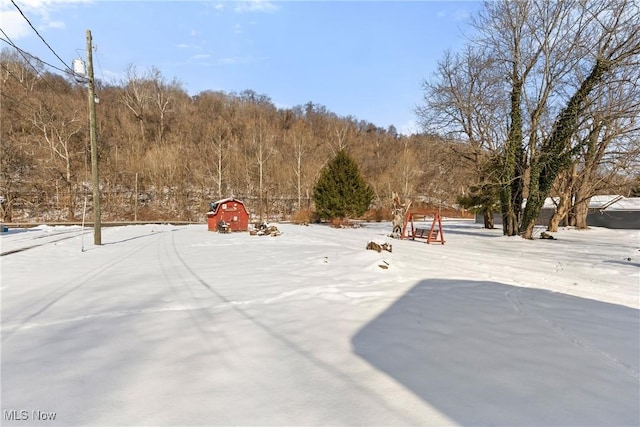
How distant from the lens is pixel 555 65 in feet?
50.3

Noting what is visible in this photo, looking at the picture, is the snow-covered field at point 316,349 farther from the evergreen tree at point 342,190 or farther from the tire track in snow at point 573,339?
the evergreen tree at point 342,190

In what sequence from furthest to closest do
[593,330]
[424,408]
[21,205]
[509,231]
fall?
[21,205]
[509,231]
[593,330]
[424,408]

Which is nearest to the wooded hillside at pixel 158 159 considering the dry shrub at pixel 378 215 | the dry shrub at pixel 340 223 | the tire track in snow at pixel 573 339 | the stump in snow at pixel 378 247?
the dry shrub at pixel 378 215

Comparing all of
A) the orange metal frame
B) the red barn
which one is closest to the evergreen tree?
the red barn

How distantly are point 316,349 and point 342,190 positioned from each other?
71.5 ft

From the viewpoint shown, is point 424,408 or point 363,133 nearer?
point 424,408

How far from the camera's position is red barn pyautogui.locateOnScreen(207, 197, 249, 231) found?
18656 mm

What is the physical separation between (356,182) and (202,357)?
22675 millimetres

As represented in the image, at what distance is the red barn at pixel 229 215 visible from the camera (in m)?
18.7

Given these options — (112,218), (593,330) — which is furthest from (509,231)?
(112,218)

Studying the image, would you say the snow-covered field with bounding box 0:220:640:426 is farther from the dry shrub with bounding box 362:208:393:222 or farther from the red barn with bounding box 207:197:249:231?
the dry shrub with bounding box 362:208:393:222

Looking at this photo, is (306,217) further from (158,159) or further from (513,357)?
(513,357)

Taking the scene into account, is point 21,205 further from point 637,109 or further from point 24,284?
point 637,109

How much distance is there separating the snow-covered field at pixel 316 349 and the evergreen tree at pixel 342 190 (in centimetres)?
1787
